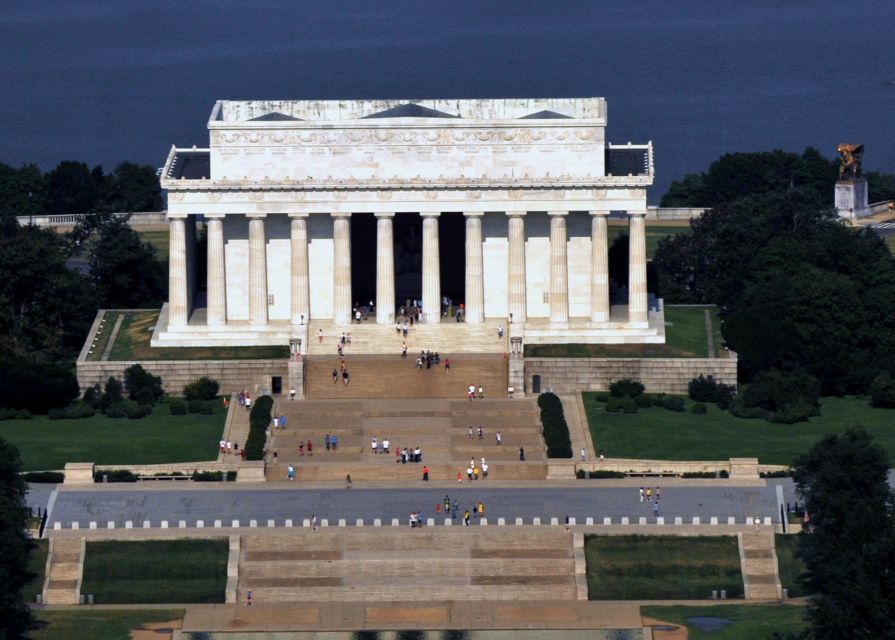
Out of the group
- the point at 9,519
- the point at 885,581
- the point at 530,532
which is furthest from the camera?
the point at 530,532

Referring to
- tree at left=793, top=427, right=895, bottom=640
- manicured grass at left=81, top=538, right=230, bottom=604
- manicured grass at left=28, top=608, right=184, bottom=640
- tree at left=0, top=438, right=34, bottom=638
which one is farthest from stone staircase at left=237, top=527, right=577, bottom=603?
tree at left=793, top=427, right=895, bottom=640

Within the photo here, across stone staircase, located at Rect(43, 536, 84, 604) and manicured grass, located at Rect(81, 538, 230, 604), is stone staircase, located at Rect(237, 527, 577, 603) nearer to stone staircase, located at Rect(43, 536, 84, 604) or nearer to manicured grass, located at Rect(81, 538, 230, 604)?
manicured grass, located at Rect(81, 538, 230, 604)

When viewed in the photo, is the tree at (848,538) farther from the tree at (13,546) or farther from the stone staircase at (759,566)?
the tree at (13,546)

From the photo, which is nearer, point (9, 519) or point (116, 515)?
point (9, 519)

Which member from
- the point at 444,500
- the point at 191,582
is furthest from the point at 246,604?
the point at 444,500

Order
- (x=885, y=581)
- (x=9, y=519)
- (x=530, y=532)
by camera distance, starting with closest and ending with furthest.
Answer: (x=885, y=581), (x=9, y=519), (x=530, y=532)

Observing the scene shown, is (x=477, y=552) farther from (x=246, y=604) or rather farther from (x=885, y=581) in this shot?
(x=885, y=581)
